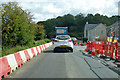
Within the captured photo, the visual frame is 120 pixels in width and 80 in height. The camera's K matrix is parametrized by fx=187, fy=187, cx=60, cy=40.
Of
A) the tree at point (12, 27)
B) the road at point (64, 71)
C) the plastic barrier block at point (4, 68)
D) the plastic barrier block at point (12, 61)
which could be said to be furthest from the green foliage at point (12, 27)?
the plastic barrier block at point (4, 68)

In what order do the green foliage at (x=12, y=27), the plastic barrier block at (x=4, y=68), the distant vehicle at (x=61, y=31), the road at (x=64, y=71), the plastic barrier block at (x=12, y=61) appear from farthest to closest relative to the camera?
the distant vehicle at (x=61, y=31) < the green foliage at (x=12, y=27) < the plastic barrier block at (x=12, y=61) < the road at (x=64, y=71) < the plastic barrier block at (x=4, y=68)

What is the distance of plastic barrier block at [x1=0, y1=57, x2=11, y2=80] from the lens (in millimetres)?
6674

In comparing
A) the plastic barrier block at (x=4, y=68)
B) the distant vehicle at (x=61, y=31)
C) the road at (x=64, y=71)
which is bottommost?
the road at (x=64, y=71)

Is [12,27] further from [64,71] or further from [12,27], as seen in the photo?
[64,71]

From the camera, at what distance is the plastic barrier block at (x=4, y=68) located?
6.67m

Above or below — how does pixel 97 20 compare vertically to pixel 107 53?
above

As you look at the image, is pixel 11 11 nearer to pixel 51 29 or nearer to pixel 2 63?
pixel 2 63

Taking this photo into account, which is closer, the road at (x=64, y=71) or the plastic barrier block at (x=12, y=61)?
the road at (x=64, y=71)

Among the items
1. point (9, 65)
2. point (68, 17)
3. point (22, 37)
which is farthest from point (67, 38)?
point (68, 17)

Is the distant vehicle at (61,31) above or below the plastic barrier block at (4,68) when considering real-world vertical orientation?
above

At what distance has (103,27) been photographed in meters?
79.2

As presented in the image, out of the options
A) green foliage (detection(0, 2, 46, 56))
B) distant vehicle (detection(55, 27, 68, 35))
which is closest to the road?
green foliage (detection(0, 2, 46, 56))

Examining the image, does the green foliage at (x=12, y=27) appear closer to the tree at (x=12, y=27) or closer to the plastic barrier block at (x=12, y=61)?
the tree at (x=12, y=27)

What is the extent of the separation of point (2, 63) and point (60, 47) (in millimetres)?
11310
